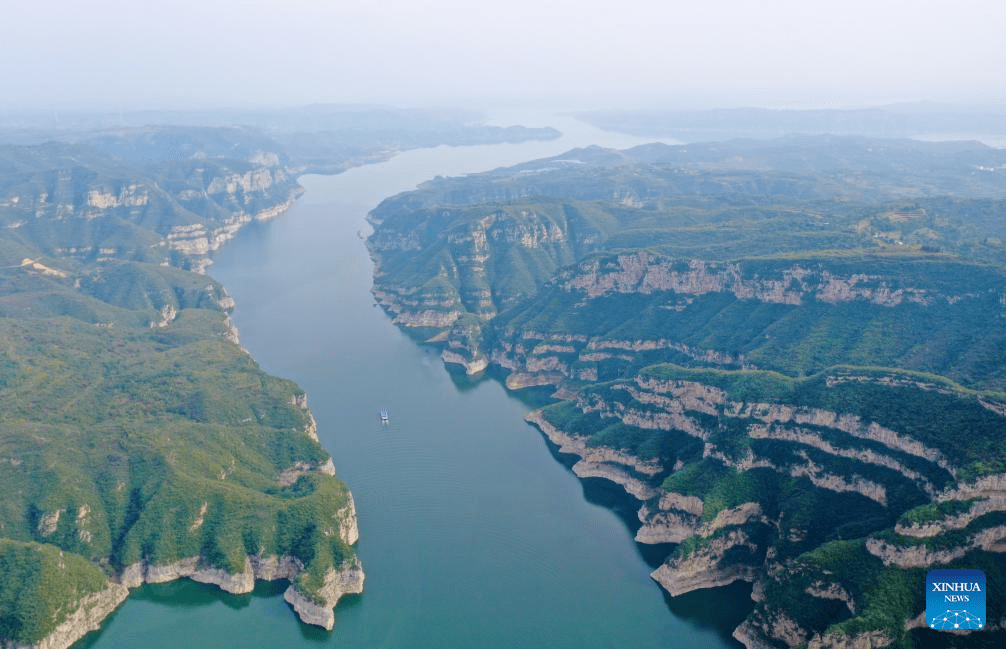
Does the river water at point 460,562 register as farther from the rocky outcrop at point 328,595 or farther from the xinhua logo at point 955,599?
the xinhua logo at point 955,599

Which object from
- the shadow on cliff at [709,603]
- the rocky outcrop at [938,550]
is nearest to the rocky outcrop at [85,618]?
the shadow on cliff at [709,603]

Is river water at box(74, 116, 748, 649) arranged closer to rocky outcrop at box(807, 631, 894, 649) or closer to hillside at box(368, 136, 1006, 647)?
hillside at box(368, 136, 1006, 647)

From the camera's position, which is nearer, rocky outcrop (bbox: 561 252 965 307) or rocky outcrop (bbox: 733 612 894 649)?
rocky outcrop (bbox: 733 612 894 649)

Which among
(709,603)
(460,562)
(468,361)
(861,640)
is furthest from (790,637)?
(468,361)

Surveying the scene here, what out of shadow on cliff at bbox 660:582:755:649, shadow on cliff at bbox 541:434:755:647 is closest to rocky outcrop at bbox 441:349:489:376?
shadow on cliff at bbox 541:434:755:647

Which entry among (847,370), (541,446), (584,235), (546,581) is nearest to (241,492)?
(546,581)

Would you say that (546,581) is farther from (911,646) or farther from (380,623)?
(911,646)

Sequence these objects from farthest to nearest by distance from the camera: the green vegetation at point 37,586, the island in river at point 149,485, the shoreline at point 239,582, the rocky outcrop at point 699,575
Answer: the rocky outcrop at point 699,575 → the island in river at point 149,485 → the shoreline at point 239,582 → the green vegetation at point 37,586
